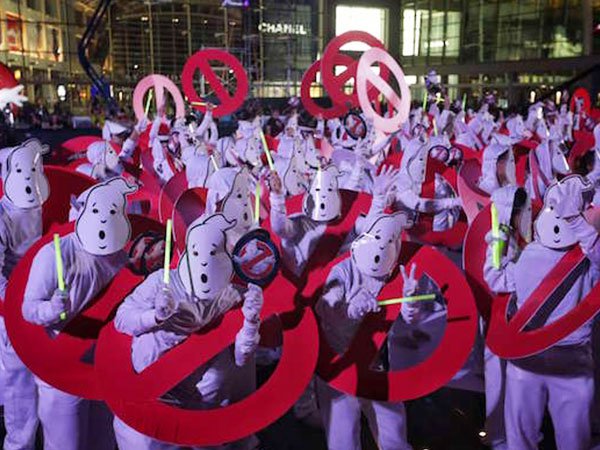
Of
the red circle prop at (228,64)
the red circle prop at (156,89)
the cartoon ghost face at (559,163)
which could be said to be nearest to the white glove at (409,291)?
the cartoon ghost face at (559,163)

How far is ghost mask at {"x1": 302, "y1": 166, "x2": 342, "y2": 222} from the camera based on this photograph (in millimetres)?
3484

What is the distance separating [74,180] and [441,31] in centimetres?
2871

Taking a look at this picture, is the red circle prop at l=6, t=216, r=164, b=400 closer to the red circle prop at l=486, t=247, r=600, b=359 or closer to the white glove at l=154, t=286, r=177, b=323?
the white glove at l=154, t=286, r=177, b=323

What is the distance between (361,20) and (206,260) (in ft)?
97.2

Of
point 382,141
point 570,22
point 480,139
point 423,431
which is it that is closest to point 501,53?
point 570,22

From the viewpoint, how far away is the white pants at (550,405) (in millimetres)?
3002

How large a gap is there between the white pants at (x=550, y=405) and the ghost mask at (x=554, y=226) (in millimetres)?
568

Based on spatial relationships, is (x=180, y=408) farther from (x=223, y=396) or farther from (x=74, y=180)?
(x=74, y=180)

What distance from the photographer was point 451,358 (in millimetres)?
2754

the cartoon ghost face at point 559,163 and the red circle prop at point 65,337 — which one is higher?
the cartoon ghost face at point 559,163

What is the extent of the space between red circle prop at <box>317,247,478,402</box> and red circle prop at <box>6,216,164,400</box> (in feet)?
3.14

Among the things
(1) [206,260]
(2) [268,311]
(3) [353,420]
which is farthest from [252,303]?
(3) [353,420]

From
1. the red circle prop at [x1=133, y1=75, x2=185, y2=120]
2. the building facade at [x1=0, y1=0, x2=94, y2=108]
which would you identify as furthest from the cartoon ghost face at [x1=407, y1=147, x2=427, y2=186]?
the building facade at [x1=0, y1=0, x2=94, y2=108]

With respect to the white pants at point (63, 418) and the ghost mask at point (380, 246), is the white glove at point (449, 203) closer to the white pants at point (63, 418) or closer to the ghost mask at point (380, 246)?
the ghost mask at point (380, 246)
